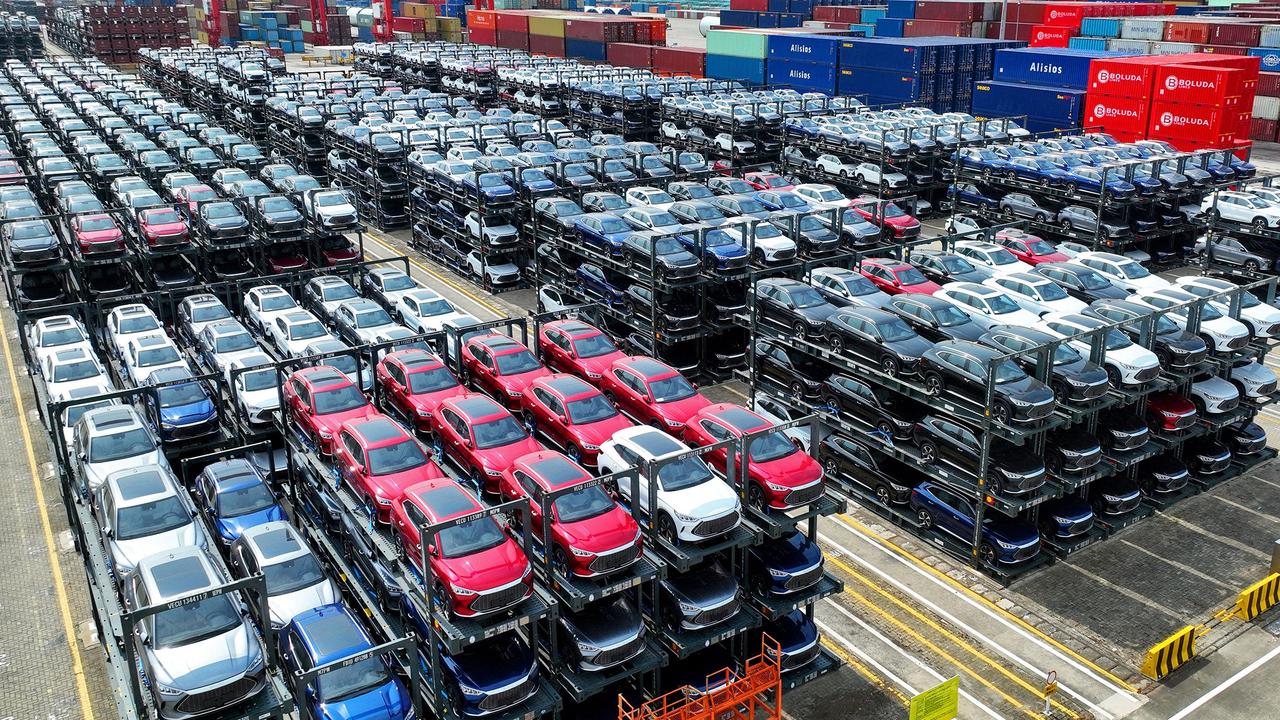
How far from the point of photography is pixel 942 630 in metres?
20.0

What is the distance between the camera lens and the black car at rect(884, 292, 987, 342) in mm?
25391

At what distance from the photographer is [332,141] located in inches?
2117

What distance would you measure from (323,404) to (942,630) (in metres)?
13.1

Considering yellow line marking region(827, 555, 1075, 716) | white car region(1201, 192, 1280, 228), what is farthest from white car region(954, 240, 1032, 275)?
yellow line marking region(827, 555, 1075, 716)

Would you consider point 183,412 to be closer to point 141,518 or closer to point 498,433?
point 141,518

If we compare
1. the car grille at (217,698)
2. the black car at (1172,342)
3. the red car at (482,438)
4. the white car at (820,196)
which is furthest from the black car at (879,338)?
the white car at (820,196)

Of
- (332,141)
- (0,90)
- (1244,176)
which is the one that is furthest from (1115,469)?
(0,90)

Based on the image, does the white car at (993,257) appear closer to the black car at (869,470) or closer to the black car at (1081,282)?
the black car at (1081,282)

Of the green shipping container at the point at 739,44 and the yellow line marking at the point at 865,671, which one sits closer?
the yellow line marking at the point at 865,671

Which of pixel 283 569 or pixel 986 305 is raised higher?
pixel 986 305

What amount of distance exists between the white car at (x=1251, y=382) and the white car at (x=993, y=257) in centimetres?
748

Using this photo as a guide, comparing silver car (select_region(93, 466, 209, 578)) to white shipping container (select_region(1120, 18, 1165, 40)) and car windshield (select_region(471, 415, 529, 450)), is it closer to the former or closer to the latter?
car windshield (select_region(471, 415, 529, 450))

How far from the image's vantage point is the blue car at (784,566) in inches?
704

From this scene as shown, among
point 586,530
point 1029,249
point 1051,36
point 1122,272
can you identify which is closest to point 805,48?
point 1051,36
